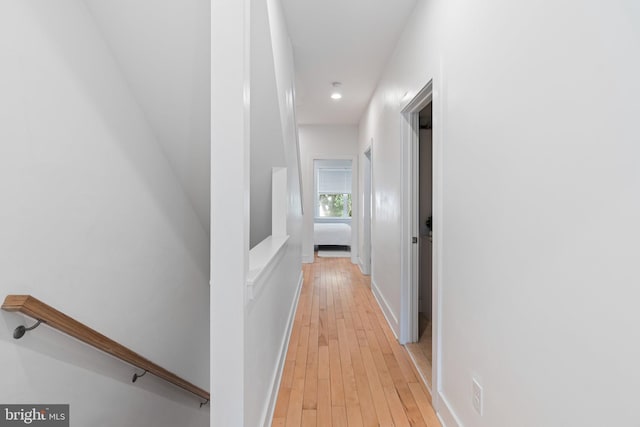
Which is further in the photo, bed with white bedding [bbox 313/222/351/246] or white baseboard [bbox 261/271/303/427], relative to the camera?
bed with white bedding [bbox 313/222/351/246]

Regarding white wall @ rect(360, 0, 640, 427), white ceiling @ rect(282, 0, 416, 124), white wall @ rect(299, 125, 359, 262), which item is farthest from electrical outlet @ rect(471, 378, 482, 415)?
white wall @ rect(299, 125, 359, 262)

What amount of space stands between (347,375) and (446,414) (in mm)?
705

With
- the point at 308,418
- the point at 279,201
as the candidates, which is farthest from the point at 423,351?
the point at 279,201

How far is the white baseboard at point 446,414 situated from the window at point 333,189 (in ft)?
24.5

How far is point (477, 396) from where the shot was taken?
4.56 ft

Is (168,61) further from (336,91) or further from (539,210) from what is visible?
(336,91)

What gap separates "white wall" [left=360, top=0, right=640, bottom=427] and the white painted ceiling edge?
4.36 ft

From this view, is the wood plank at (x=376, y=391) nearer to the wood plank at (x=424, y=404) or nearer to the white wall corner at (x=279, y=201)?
the wood plank at (x=424, y=404)

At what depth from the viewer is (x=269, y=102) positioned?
2100 mm

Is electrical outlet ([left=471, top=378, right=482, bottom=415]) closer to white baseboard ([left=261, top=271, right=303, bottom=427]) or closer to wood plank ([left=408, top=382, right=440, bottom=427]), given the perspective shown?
wood plank ([left=408, top=382, right=440, bottom=427])

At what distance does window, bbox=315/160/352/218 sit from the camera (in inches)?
364

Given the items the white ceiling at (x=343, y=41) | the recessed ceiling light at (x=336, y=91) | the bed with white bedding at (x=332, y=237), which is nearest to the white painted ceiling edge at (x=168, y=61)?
the white ceiling at (x=343, y=41)

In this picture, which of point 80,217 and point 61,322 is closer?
point 61,322

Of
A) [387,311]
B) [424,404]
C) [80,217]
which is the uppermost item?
[80,217]
